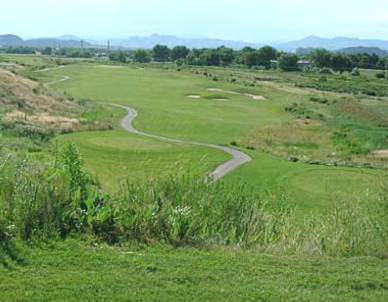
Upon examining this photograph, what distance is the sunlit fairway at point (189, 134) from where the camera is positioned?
29195 mm

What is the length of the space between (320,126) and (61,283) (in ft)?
175

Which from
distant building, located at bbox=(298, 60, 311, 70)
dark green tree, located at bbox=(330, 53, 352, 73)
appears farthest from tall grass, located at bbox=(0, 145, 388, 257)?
distant building, located at bbox=(298, 60, 311, 70)

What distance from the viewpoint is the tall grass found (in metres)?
9.41

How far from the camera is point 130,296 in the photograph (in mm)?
7359

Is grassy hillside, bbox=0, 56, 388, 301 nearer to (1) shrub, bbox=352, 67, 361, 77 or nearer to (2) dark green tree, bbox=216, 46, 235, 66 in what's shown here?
(1) shrub, bbox=352, 67, 361, 77

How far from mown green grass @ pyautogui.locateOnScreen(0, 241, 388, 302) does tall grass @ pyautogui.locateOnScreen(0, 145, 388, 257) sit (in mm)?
592

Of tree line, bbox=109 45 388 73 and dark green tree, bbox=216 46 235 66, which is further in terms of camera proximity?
dark green tree, bbox=216 46 235 66

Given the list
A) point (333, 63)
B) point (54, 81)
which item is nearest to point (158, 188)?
point (54, 81)

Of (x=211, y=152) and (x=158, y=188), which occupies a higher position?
(x=158, y=188)

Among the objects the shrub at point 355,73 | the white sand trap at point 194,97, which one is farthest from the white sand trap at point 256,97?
the shrub at point 355,73

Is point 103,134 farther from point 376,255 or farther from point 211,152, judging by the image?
point 376,255

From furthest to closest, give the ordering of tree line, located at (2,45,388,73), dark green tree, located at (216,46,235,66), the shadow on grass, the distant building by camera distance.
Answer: dark green tree, located at (216,46,235,66) < the distant building < tree line, located at (2,45,388,73) < the shadow on grass

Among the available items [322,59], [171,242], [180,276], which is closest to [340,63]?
[322,59]

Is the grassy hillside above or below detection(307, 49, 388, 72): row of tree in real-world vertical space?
above
